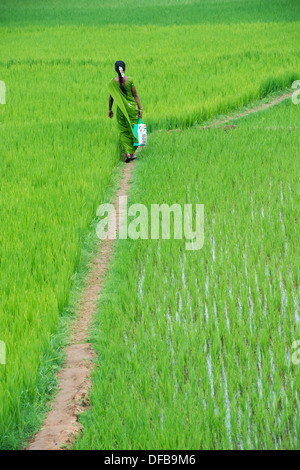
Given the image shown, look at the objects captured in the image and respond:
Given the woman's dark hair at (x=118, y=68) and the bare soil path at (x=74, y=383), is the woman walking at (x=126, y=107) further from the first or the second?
the bare soil path at (x=74, y=383)

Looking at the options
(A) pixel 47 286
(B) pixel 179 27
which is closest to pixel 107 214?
(A) pixel 47 286

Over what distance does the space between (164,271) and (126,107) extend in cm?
317

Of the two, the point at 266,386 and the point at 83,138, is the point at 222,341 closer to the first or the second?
the point at 266,386

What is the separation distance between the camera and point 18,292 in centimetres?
335

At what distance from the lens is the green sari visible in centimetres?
665

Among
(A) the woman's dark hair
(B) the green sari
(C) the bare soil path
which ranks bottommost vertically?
(C) the bare soil path

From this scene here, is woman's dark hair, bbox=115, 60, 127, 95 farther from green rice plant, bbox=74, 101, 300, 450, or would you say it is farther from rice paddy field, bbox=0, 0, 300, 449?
green rice plant, bbox=74, 101, 300, 450

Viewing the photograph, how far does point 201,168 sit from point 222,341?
127 inches

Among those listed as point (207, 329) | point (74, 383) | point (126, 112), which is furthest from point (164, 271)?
point (126, 112)

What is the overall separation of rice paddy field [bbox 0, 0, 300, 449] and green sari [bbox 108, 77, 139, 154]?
0.16m

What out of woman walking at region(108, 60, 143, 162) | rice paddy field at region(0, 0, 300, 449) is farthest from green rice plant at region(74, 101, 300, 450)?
woman walking at region(108, 60, 143, 162)

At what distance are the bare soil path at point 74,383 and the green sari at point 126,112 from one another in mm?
2932

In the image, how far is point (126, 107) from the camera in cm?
669

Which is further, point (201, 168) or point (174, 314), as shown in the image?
point (201, 168)
